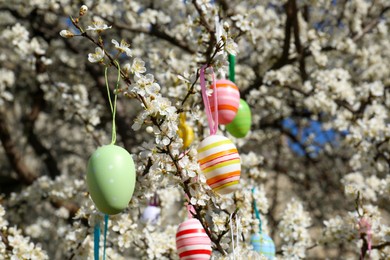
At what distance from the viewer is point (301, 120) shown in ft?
22.8

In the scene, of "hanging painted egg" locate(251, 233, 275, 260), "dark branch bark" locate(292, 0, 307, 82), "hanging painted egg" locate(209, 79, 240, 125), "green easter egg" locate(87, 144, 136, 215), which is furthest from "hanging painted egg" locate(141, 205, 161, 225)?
"dark branch bark" locate(292, 0, 307, 82)

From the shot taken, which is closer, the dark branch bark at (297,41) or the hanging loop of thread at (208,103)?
the hanging loop of thread at (208,103)

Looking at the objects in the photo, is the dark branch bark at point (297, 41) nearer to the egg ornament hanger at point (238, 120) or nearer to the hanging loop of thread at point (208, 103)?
the egg ornament hanger at point (238, 120)

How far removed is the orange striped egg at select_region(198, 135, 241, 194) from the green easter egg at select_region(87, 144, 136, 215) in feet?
0.96

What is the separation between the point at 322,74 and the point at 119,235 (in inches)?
92.9

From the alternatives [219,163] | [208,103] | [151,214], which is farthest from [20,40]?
[219,163]

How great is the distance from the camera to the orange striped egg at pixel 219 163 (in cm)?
186

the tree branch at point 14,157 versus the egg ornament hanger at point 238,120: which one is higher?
→ the tree branch at point 14,157

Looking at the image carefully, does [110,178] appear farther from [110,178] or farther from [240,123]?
[240,123]

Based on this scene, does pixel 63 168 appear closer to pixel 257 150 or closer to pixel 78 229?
pixel 257 150

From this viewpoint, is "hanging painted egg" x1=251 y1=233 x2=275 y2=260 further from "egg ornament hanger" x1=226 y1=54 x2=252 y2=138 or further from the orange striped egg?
the orange striped egg

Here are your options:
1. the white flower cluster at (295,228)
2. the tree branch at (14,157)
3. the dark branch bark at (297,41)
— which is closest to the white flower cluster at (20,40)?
the tree branch at (14,157)

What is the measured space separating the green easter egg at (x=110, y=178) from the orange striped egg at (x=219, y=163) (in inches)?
11.5

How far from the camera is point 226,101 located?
225 cm
